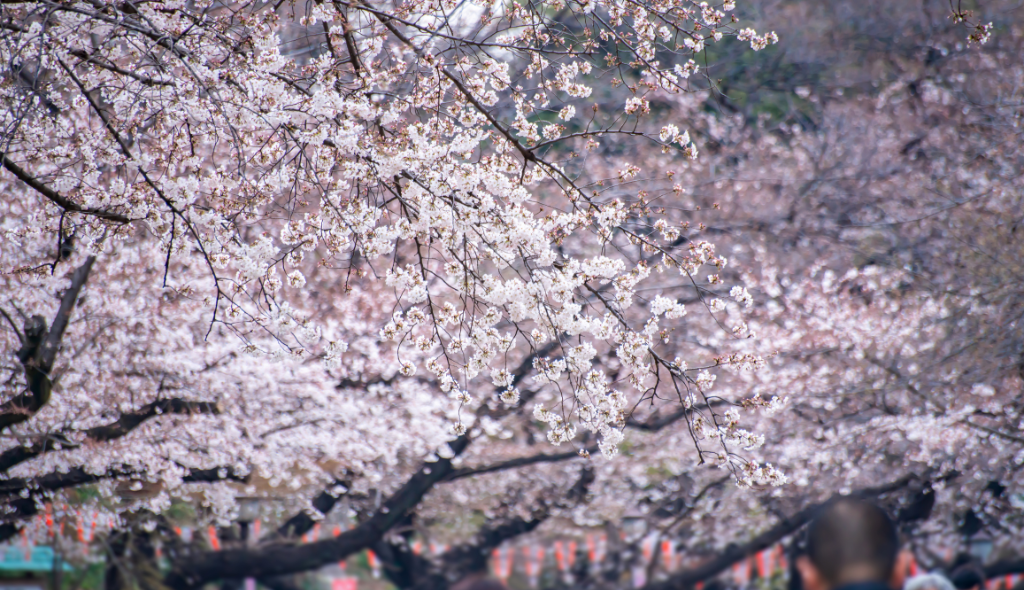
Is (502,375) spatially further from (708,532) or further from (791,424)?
(708,532)

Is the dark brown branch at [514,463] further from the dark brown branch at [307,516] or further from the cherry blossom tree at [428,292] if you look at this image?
the dark brown branch at [307,516]

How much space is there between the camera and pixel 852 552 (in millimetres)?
1962

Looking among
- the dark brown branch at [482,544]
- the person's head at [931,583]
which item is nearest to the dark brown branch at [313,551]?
the dark brown branch at [482,544]

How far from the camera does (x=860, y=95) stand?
1191cm

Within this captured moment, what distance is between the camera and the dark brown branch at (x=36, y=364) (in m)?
5.73

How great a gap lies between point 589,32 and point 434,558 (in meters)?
9.04

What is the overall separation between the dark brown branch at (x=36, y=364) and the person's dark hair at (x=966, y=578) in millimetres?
10631

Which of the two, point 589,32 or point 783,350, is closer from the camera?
point 589,32

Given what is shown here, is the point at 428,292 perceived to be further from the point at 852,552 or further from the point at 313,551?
the point at 313,551

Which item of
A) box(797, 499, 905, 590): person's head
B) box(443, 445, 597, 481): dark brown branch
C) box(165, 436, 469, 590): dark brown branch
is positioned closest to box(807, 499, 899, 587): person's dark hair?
box(797, 499, 905, 590): person's head

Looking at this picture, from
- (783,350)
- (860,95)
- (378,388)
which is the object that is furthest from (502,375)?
(860,95)

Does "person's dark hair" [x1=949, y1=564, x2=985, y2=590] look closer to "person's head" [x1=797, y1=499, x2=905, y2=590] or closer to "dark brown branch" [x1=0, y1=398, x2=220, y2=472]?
"person's head" [x1=797, y1=499, x2=905, y2=590]

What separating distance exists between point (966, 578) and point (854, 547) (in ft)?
33.4

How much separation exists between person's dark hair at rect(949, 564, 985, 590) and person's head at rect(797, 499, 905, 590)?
9182 millimetres
